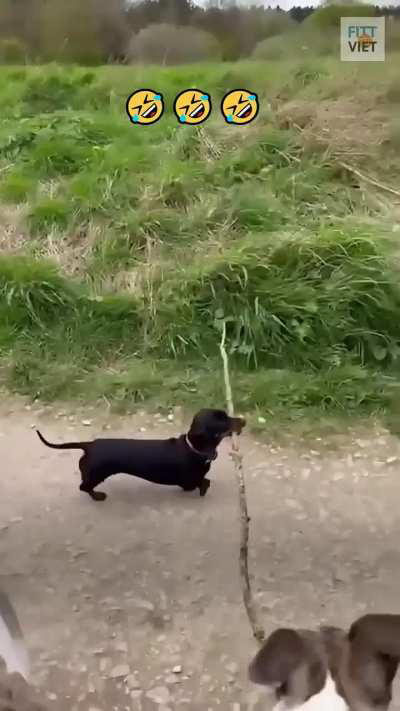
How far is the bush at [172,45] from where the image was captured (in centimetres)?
112

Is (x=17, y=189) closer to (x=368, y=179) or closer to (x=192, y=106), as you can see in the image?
(x=368, y=179)

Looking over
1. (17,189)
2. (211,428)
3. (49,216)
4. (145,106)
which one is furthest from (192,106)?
(17,189)

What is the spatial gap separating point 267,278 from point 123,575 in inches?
45.0

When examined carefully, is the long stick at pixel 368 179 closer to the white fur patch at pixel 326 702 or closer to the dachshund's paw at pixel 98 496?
the dachshund's paw at pixel 98 496

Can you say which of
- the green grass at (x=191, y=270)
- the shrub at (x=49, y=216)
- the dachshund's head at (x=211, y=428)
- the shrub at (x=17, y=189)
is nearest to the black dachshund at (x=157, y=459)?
the dachshund's head at (x=211, y=428)

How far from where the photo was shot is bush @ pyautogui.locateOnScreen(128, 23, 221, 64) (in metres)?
1.12

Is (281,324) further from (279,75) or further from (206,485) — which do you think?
(279,75)

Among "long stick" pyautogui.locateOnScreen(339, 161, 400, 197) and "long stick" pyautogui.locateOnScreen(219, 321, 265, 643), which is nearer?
"long stick" pyautogui.locateOnScreen(219, 321, 265, 643)

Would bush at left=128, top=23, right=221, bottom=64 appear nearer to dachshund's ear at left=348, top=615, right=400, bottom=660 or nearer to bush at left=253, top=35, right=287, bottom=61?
bush at left=253, top=35, right=287, bottom=61

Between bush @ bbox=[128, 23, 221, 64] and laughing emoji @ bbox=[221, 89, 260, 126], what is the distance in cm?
8

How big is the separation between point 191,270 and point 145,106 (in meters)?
1.10

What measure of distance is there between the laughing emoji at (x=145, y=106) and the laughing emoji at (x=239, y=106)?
0.35 ft

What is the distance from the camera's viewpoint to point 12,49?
1164 millimetres

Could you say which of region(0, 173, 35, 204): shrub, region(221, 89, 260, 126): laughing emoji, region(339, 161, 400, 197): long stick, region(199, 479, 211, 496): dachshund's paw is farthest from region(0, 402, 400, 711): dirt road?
region(0, 173, 35, 204): shrub
